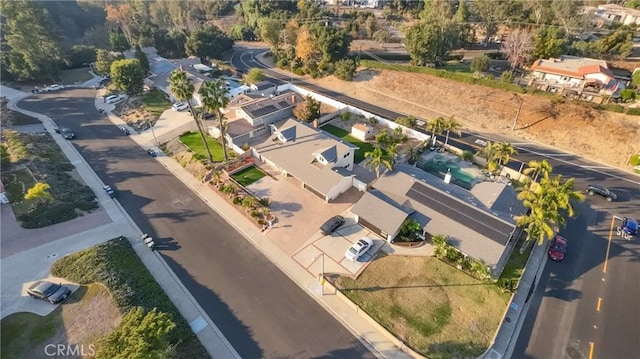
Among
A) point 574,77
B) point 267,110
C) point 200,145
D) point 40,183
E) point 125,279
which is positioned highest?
point 574,77

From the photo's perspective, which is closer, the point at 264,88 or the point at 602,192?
the point at 602,192

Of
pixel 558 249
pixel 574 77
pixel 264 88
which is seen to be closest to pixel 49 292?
pixel 558 249

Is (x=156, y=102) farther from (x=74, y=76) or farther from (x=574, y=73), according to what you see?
(x=574, y=73)

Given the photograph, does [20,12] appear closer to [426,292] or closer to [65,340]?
[65,340]

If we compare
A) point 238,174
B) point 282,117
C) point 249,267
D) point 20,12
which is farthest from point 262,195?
point 20,12

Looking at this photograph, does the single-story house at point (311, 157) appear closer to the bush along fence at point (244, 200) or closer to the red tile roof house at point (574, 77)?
the bush along fence at point (244, 200)

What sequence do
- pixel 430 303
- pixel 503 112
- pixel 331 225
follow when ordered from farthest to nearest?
pixel 503 112, pixel 331 225, pixel 430 303

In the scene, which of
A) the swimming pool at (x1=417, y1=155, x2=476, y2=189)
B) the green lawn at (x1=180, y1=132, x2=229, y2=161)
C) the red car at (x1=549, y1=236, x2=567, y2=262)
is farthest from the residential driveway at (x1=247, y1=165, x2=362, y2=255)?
→ the red car at (x1=549, y1=236, x2=567, y2=262)

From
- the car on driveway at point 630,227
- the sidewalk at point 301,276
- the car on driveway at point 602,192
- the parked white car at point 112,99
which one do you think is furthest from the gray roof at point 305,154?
the parked white car at point 112,99
